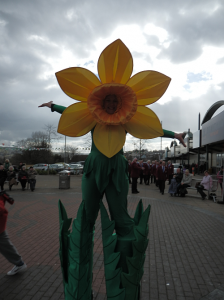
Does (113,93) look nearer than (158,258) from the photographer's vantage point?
Yes

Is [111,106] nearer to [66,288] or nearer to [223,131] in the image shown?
[66,288]

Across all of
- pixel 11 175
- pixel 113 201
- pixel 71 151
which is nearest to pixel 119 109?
pixel 113 201

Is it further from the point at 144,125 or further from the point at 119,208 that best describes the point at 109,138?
the point at 119,208

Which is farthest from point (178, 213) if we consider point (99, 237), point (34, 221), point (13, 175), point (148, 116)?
point (13, 175)

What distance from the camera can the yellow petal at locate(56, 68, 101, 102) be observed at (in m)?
2.17

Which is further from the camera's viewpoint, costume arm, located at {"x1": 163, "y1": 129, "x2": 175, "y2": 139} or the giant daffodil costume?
costume arm, located at {"x1": 163, "y1": 129, "x2": 175, "y2": 139}

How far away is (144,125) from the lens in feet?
7.27

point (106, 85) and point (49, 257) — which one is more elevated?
point (106, 85)

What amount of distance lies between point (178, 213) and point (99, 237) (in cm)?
332

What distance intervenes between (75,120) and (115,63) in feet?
2.20

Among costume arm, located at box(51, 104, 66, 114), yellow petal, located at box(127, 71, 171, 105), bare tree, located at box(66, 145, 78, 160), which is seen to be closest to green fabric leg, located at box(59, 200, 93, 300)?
costume arm, located at box(51, 104, 66, 114)

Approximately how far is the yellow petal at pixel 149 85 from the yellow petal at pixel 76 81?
1.22ft

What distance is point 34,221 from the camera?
6.02 metres

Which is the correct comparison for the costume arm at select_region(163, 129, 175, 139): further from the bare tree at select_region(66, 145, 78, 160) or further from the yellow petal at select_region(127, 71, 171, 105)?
the bare tree at select_region(66, 145, 78, 160)
